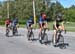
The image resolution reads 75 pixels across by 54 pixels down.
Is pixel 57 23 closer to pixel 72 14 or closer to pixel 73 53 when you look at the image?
pixel 73 53

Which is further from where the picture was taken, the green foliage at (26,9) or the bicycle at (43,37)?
the green foliage at (26,9)

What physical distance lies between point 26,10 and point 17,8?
22.8 ft

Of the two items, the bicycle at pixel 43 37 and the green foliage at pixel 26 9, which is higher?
the green foliage at pixel 26 9

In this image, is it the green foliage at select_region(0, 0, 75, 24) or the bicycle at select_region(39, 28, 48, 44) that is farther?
the green foliage at select_region(0, 0, 75, 24)

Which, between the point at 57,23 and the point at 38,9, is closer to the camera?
the point at 57,23

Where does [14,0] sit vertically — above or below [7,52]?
above

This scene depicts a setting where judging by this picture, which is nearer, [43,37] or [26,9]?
Result: [43,37]

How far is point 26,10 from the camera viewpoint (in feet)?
322

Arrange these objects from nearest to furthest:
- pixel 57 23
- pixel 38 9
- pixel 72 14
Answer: pixel 57 23 → pixel 38 9 → pixel 72 14

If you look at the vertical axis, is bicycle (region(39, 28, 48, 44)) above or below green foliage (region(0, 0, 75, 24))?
below

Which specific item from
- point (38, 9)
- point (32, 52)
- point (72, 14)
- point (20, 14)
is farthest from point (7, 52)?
point (72, 14)

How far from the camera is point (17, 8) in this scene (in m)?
104

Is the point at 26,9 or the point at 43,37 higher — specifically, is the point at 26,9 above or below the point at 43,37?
above

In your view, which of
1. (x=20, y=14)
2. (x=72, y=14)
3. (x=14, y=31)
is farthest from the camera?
(x=72, y=14)
